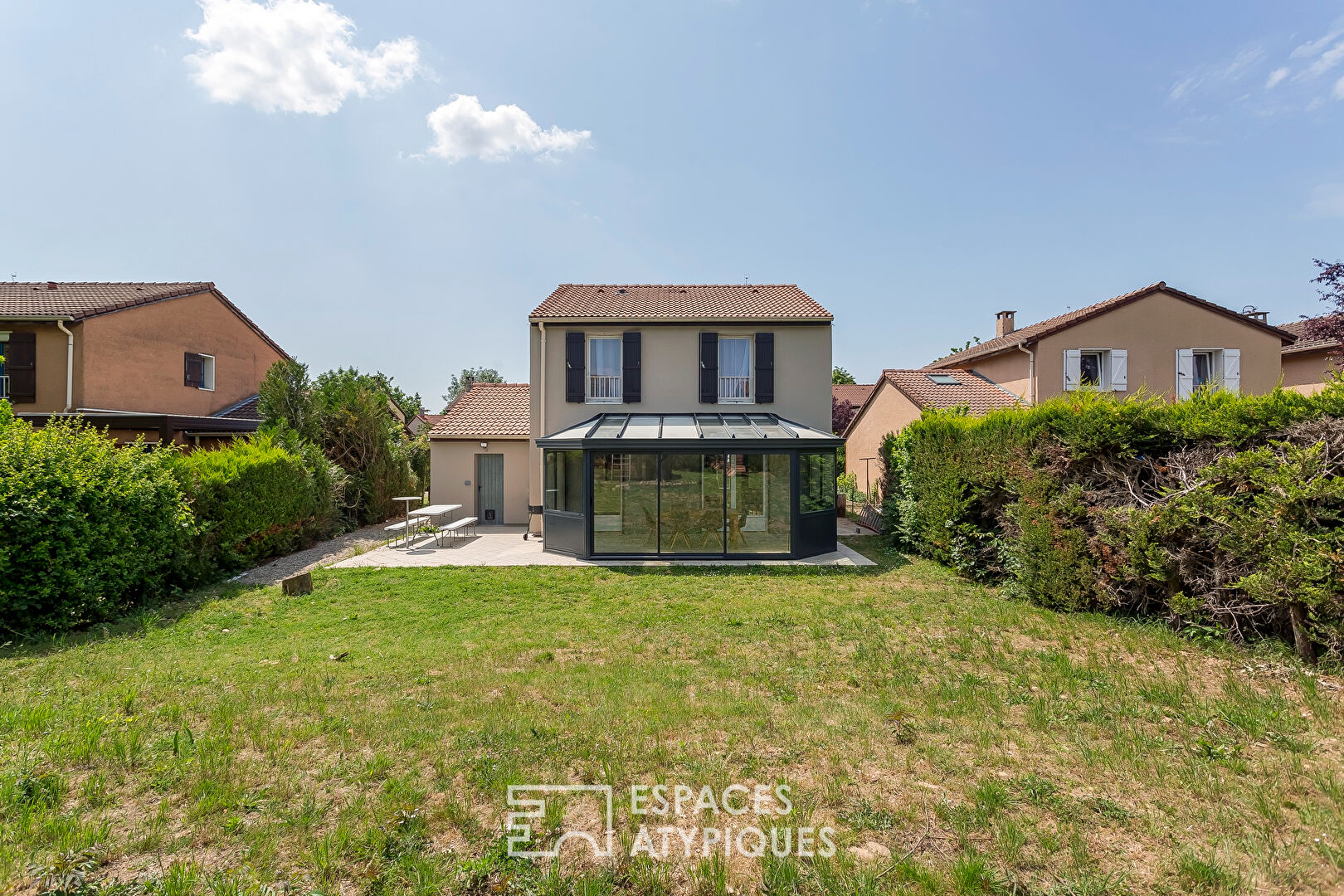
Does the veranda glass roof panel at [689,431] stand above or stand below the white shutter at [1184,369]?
below

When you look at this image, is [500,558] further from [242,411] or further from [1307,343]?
[1307,343]

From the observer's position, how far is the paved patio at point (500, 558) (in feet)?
35.7

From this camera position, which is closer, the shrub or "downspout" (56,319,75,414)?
the shrub

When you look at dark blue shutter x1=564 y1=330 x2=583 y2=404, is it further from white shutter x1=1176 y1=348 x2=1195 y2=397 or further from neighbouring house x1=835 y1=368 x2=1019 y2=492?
white shutter x1=1176 y1=348 x2=1195 y2=397

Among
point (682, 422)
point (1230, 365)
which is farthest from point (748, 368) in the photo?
point (1230, 365)

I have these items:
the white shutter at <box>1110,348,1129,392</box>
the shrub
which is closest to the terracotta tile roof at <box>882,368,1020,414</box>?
the white shutter at <box>1110,348,1129,392</box>

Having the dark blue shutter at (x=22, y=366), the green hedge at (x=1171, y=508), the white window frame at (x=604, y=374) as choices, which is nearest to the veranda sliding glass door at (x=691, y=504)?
the white window frame at (x=604, y=374)

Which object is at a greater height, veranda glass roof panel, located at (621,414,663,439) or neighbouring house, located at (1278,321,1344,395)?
neighbouring house, located at (1278,321,1344,395)

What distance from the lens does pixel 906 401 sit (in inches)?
718

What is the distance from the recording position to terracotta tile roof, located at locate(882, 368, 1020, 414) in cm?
1767

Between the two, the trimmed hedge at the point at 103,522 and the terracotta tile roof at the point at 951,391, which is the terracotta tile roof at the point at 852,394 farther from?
the trimmed hedge at the point at 103,522

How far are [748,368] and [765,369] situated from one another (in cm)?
48

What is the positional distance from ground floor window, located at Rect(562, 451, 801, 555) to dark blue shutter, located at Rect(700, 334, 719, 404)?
10.6 ft

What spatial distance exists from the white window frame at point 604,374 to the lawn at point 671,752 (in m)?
8.34
